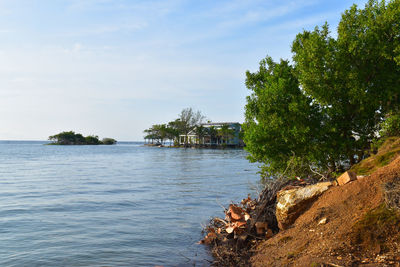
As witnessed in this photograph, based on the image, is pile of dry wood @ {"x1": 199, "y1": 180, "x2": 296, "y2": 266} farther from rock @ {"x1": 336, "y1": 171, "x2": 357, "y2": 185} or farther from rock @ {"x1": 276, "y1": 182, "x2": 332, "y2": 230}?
rock @ {"x1": 336, "y1": 171, "x2": 357, "y2": 185}

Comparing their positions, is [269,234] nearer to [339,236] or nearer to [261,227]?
[261,227]

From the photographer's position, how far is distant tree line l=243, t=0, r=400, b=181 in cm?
1259

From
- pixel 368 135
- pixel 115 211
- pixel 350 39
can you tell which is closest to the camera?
pixel 350 39

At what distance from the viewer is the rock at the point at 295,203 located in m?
7.63

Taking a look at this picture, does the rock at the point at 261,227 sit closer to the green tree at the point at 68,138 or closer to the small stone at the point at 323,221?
the small stone at the point at 323,221

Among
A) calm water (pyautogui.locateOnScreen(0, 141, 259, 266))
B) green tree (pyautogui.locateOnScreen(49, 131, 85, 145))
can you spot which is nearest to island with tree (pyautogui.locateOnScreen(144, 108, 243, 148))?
green tree (pyautogui.locateOnScreen(49, 131, 85, 145))

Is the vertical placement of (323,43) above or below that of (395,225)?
above

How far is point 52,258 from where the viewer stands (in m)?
8.87

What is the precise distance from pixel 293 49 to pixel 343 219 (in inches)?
483

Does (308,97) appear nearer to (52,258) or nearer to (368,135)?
(368,135)

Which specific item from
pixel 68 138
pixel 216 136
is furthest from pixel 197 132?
pixel 68 138

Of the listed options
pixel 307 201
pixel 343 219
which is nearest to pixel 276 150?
pixel 307 201

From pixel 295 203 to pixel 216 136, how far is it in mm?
118716

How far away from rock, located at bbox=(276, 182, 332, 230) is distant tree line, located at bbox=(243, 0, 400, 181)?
4049mm
